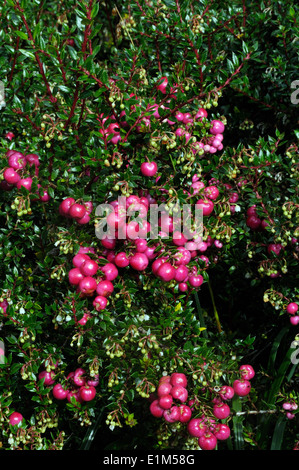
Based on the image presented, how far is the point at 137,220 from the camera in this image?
1372 mm

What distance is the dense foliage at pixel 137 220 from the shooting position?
1.43 meters

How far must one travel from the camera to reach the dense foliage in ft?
4.69

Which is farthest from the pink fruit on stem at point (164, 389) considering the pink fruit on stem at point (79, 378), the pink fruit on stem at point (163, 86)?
the pink fruit on stem at point (163, 86)

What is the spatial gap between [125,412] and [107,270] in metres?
0.52

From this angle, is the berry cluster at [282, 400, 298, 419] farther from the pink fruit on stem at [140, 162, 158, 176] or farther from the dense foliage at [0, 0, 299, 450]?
the pink fruit on stem at [140, 162, 158, 176]

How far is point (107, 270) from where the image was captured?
56.7 inches

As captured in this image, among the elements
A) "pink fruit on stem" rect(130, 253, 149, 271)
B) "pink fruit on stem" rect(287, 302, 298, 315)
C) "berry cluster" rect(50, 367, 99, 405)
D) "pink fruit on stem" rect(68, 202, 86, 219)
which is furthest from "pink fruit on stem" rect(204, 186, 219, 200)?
"berry cluster" rect(50, 367, 99, 405)

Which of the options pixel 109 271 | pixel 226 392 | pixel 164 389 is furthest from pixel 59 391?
pixel 226 392

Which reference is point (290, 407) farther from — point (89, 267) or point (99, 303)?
point (89, 267)

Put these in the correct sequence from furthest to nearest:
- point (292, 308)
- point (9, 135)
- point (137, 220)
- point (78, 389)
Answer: point (9, 135) < point (292, 308) < point (78, 389) < point (137, 220)

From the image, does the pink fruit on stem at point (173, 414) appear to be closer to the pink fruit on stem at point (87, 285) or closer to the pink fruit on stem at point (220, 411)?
the pink fruit on stem at point (220, 411)
